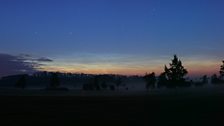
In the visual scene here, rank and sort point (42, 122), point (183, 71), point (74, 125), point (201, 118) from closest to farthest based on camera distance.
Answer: point (74, 125) < point (42, 122) < point (201, 118) < point (183, 71)

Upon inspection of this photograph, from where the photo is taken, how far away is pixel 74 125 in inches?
1303

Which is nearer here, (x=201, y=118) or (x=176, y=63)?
(x=201, y=118)

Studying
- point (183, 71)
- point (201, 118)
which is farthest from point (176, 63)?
point (201, 118)

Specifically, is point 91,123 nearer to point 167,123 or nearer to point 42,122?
point 42,122

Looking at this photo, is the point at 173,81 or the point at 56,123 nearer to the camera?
the point at 56,123

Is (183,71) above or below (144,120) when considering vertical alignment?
above

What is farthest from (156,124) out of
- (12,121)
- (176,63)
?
(176,63)

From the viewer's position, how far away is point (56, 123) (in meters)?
34.7

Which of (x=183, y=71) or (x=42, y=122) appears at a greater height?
(x=183, y=71)

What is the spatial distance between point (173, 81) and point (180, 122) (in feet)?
336

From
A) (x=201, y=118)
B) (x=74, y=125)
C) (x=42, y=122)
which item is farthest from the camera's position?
(x=201, y=118)

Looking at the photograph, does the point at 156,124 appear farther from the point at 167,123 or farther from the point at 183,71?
the point at 183,71

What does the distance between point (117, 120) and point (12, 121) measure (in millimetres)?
10056

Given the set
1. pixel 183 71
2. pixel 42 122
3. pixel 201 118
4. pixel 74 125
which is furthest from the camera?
pixel 183 71
